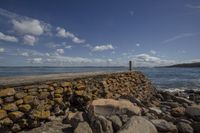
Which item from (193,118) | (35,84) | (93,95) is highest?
(35,84)

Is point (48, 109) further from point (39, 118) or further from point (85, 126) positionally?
point (85, 126)

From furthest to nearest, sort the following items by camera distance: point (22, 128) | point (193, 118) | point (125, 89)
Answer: point (125, 89) → point (193, 118) → point (22, 128)

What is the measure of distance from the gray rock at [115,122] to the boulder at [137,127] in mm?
287

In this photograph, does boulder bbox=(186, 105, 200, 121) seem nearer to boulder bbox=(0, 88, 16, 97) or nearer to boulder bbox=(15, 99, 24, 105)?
boulder bbox=(15, 99, 24, 105)

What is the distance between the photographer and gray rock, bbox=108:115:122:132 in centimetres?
519

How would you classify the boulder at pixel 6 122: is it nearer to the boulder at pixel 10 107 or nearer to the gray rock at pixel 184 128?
the boulder at pixel 10 107

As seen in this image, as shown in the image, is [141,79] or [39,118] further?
[141,79]

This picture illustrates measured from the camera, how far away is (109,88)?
1000 centimetres

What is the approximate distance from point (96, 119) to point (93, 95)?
318 cm

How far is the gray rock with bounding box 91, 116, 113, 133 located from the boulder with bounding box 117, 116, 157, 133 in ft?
1.06

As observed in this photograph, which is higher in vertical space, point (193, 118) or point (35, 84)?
point (35, 84)

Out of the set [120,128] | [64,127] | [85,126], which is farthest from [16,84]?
[120,128]

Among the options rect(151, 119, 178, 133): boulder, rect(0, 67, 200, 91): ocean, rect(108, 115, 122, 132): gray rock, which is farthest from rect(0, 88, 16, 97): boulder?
rect(0, 67, 200, 91): ocean

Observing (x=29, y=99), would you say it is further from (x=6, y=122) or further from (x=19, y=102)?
(x=6, y=122)
